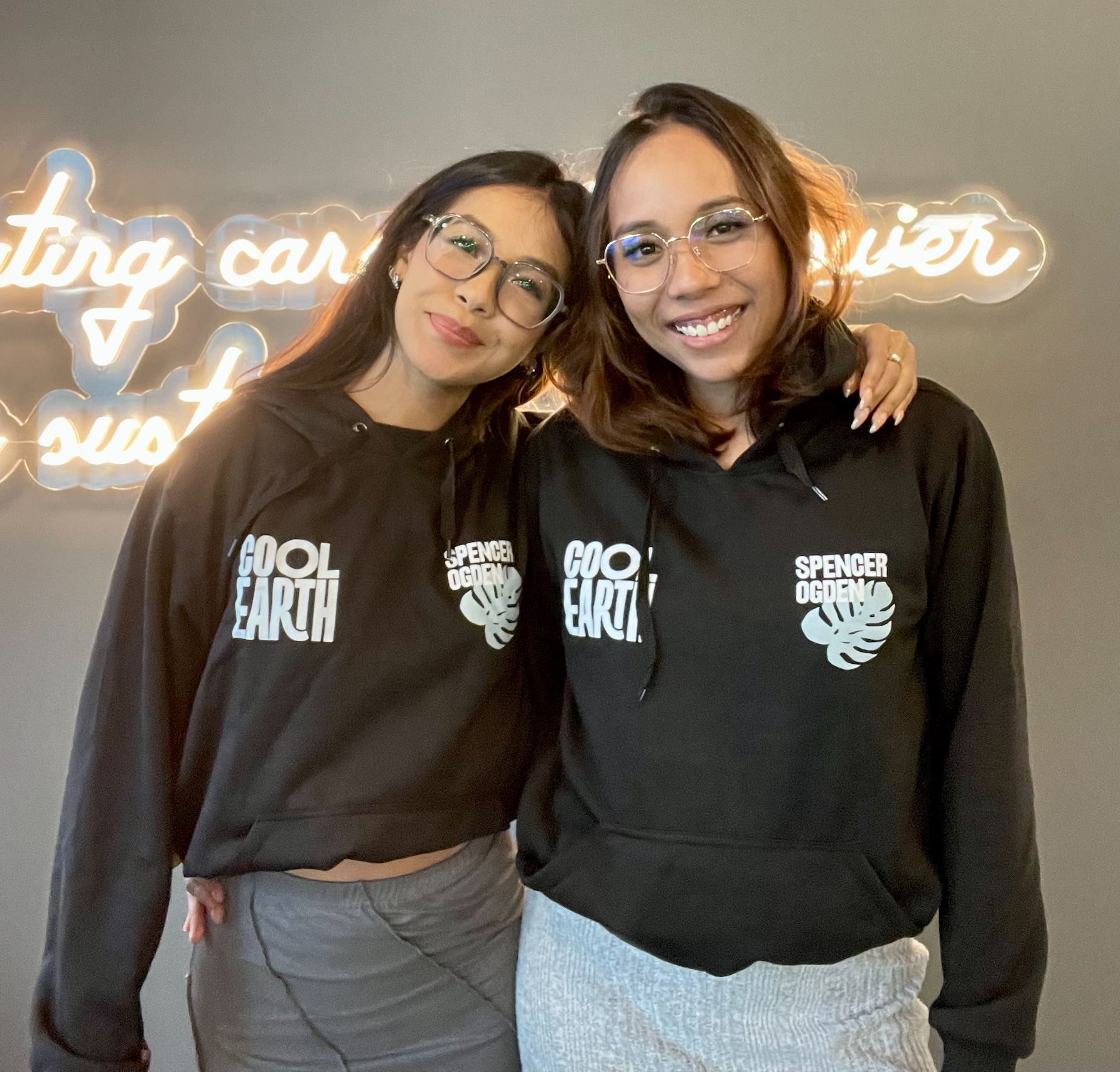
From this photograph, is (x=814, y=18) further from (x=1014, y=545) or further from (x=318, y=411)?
(x=318, y=411)

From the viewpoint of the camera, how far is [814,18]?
6.39 ft

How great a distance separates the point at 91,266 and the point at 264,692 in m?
1.65

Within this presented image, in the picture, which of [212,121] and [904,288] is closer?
[904,288]

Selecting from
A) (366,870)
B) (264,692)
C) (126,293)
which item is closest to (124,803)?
(264,692)

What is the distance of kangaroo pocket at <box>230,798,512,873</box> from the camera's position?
1073 mm

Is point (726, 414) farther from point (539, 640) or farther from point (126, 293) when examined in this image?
point (126, 293)

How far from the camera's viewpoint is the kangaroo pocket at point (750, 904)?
995 mm

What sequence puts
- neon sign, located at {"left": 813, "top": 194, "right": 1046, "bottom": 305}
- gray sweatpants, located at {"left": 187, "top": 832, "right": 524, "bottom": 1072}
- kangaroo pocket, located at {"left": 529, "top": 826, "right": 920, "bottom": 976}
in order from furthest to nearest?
1. neon sign, located at {"left": 813, "top": 194, "right": 1046, "bottom": 305}
2. gray sweatpants, located at {"left": 187, "top": 832, "right": 524, "bottom": 1072}
3. kangaroo pocket, located at {"left": 529, "top": 826, "right": 920, "bottom": 976}

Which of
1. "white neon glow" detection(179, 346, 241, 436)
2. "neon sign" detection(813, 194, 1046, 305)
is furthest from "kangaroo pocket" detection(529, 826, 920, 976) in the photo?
"white neon glow" detection(179, 346, 241, 436)

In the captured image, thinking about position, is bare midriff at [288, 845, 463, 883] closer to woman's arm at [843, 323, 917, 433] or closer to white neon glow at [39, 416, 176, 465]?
woman's arm at [843, 323, 917, 433]

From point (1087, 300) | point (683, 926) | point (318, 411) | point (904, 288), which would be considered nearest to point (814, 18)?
point (904, 288)

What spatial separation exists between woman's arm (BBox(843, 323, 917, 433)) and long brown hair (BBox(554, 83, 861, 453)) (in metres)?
0.06

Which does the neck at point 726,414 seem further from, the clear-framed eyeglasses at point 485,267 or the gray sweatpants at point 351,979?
the gray sweatpants at point 351,979

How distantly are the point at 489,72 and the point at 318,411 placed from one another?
1359 mm
